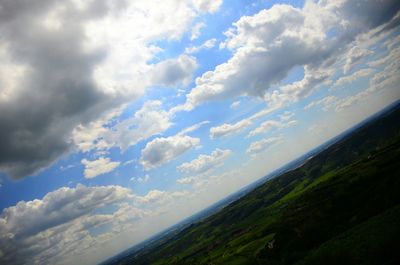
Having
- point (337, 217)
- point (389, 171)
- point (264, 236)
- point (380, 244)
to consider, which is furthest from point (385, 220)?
point (264, 236)

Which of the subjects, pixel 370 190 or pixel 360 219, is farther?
pixel 370 190

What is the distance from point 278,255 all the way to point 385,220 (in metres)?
34.6

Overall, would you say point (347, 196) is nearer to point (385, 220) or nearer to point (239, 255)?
point (385, 220)

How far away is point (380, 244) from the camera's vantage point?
6156 cm

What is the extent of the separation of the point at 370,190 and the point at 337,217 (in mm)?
13403

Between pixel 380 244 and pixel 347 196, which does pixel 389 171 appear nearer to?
pixel 347 196

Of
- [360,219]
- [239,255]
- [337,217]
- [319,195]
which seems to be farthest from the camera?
[319,195]

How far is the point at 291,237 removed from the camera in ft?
323

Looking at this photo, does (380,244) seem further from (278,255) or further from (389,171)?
(389,171)

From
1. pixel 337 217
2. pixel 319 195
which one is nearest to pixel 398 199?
pixel 337 217

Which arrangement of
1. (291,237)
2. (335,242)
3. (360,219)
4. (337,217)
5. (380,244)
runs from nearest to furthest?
1. (380,244)
2. (335,242)
3. (360,219)
4. (337,217)
5. (291,237)

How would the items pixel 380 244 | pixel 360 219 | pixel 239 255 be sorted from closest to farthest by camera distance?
1. pixel 380 244
2. pixel 360 219
3. pixel 239 255

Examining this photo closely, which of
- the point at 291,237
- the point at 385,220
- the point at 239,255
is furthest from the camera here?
the point at 239,255

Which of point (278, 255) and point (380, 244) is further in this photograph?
point (278, 255)
